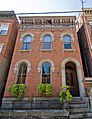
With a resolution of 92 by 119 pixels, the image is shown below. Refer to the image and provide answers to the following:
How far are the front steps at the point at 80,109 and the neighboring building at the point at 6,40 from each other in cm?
652

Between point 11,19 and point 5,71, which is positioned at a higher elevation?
point 11,19

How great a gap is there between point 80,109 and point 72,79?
426 centimetres

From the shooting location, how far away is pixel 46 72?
11.0 meters

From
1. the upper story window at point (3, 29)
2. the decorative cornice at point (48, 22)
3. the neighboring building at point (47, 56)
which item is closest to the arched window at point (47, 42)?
the neighboring building at point (47, 56)

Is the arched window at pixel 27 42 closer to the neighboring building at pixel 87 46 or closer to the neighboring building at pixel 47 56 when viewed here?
the neighboring building at pixel 47 56

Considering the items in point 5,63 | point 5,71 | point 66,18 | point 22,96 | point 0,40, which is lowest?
point 22,96

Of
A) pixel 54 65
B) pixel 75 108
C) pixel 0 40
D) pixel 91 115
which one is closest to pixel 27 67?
pixel 54 65

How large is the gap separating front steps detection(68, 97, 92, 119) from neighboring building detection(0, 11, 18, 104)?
6.52 m

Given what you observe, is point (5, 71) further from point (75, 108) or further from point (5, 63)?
point (75, 108)

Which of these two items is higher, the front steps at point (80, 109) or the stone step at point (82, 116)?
the front steps at point (80, 109)

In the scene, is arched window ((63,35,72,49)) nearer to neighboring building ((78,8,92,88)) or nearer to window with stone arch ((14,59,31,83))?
neighboring building ((78,8,92,88))

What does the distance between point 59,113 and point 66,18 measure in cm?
1008

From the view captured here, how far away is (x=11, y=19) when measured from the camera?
1423 centimetres

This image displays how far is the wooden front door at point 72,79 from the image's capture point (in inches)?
461
